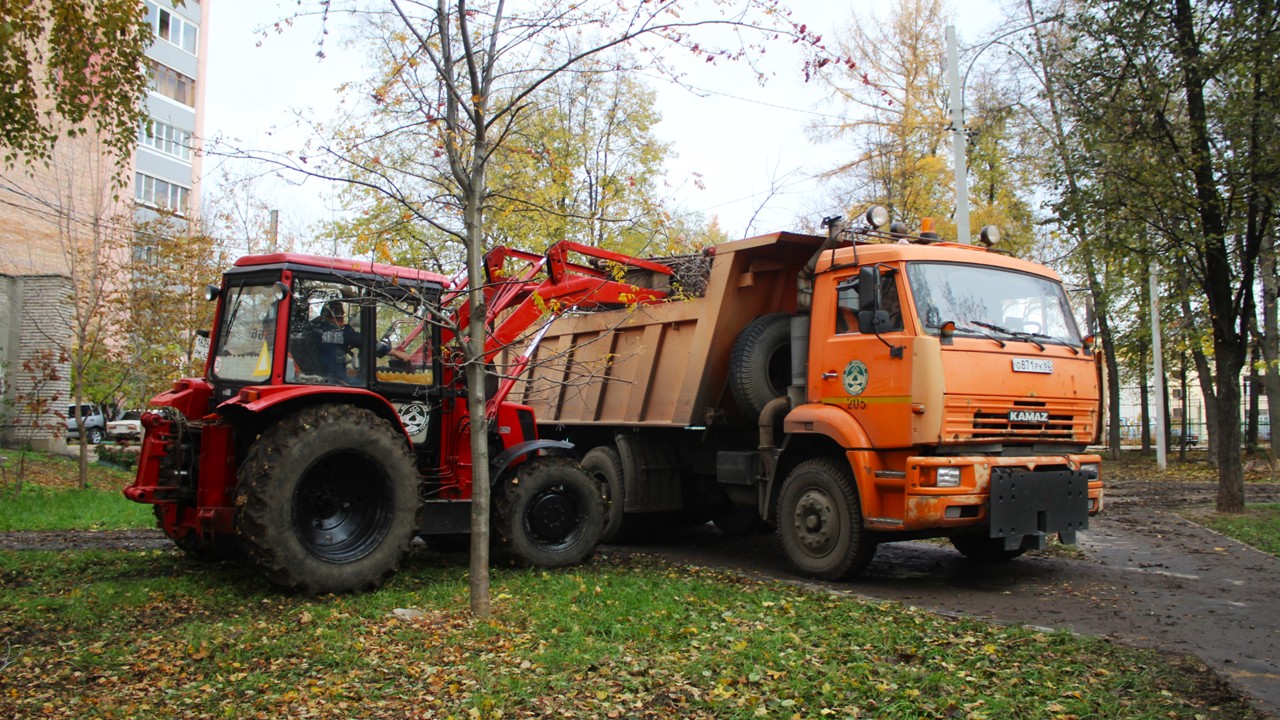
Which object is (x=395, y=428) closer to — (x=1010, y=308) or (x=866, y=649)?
(x=866, y=649)

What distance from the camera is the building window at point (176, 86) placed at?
38.2 metres

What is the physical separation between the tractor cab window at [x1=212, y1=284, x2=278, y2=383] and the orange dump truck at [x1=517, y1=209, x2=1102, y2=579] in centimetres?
230

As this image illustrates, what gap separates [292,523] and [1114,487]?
16948 mm

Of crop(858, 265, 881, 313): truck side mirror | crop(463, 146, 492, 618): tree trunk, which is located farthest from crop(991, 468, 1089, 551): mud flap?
crop(463, 146, 492, 618): tree trunk

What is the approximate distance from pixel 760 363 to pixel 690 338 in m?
1.05

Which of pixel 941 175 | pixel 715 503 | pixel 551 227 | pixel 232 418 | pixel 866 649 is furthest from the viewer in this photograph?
pixel 941 175

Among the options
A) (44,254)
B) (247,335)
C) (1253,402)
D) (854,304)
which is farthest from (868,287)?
(1253,402)

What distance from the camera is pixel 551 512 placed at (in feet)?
28.6

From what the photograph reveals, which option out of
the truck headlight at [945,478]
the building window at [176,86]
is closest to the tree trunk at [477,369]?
the truck headlight at [945,478]

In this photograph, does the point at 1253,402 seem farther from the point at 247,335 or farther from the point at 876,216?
the point at 247,335

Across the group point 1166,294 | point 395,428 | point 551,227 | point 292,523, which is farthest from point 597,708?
point 1166,294

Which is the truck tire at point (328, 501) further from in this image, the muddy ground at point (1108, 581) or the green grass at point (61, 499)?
the green grass at point (61, 499)

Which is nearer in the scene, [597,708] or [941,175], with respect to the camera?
[597,708]

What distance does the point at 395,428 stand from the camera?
7797 millimetres
